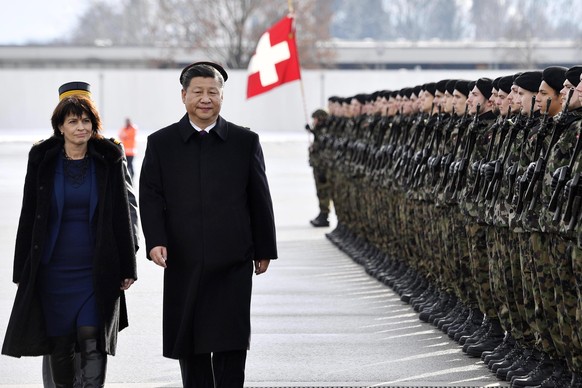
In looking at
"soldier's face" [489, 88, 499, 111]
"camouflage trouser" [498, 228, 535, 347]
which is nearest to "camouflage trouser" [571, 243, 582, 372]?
"camouflage trouser" [498, 228, 535, 347]

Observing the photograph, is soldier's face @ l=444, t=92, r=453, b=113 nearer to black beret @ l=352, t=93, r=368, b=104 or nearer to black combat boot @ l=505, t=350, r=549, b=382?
black combat boot @ l=505, t=350, r=549, b=382

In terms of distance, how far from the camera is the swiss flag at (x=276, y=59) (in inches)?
865

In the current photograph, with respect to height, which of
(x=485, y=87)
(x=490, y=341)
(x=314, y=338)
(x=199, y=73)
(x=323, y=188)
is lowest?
(x=323, y=188)

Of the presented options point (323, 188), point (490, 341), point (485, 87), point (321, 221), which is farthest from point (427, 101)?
point (321, 221)

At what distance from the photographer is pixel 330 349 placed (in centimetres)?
974

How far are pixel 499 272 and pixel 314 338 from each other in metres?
2.02

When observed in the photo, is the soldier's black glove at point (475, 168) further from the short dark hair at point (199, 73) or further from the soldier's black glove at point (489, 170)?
the short dark hair at point (199, 73)

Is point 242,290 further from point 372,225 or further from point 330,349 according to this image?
point 372,225

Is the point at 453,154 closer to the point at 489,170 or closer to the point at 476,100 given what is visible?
the point at 476,100

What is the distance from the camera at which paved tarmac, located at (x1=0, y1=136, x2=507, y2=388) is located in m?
8.64

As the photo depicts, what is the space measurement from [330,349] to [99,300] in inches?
126

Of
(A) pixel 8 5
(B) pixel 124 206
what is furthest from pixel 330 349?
(A) pixel 8 5

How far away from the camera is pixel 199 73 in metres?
6.68

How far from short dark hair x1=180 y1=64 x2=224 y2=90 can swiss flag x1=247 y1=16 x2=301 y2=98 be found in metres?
14.9
